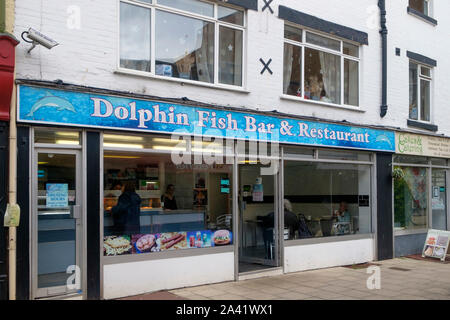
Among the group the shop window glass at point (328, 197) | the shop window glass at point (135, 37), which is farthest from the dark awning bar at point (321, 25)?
the shop window glass at point (135, 37)

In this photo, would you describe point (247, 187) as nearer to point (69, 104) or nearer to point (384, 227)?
point (384, 227)

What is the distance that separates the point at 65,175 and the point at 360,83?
25.7 feet

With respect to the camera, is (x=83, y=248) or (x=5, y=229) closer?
(x=5, y=229)

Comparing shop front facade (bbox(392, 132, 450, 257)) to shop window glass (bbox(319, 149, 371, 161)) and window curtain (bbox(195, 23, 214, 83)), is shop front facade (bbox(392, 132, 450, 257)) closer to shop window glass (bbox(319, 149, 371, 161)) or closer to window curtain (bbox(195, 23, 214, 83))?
shop window glass (bbox(319, 149, 371, 161))

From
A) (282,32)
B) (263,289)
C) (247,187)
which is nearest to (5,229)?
(263,289)

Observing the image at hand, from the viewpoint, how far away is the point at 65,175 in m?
7.65

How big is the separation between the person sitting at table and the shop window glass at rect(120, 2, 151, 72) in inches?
241

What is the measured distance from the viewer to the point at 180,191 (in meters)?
9.21

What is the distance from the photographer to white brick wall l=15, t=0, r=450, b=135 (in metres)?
7.46

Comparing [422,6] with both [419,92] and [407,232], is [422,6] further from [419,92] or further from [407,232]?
[407,232]

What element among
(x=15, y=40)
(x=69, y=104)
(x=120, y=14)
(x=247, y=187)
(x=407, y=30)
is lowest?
(x=247, y=187)

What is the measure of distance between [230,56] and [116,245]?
4.34 metres

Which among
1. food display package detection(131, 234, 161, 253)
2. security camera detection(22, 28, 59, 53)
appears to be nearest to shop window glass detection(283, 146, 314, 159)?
food display package detection(131, 234, 161, 253)

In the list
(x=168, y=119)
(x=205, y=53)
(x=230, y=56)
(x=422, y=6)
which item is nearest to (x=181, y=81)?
(x=168, y=119)
